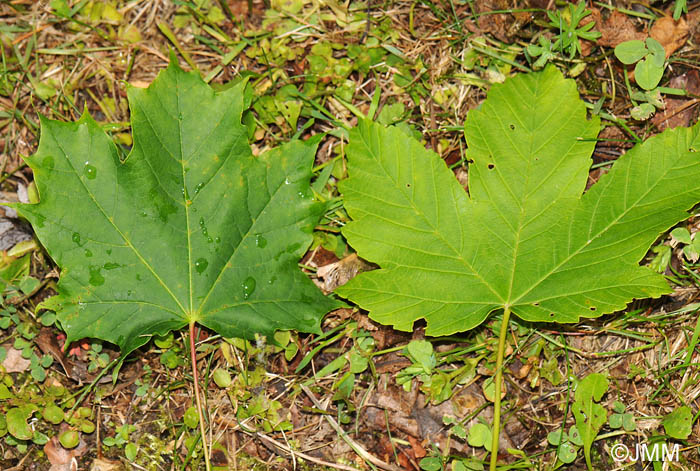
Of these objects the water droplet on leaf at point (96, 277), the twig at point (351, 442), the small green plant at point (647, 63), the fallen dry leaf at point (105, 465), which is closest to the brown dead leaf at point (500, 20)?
the small green plant at point (647, 63)

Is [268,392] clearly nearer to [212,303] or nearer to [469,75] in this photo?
[212,303]

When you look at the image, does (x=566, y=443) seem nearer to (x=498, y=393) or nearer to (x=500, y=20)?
(x=498, y=393)

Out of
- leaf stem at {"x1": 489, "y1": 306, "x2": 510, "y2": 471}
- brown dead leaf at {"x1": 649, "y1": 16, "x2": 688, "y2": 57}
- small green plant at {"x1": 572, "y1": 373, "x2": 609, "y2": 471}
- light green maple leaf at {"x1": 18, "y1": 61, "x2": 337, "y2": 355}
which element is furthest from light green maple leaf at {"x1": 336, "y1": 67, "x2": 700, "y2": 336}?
brown dead leaf at {"x1": 649, "y1": 16, "x2": 688, "y2": 57}

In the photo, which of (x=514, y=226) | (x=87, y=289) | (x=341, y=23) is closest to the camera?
(x=514, y=226)

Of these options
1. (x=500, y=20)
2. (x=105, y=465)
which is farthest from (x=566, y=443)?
(x=105, y=465)

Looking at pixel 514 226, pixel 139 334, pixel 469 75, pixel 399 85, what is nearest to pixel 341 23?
pixel 399 85

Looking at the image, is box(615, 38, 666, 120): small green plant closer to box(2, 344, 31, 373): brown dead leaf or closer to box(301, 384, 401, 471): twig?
box(301, 384, 401, 471): twig
